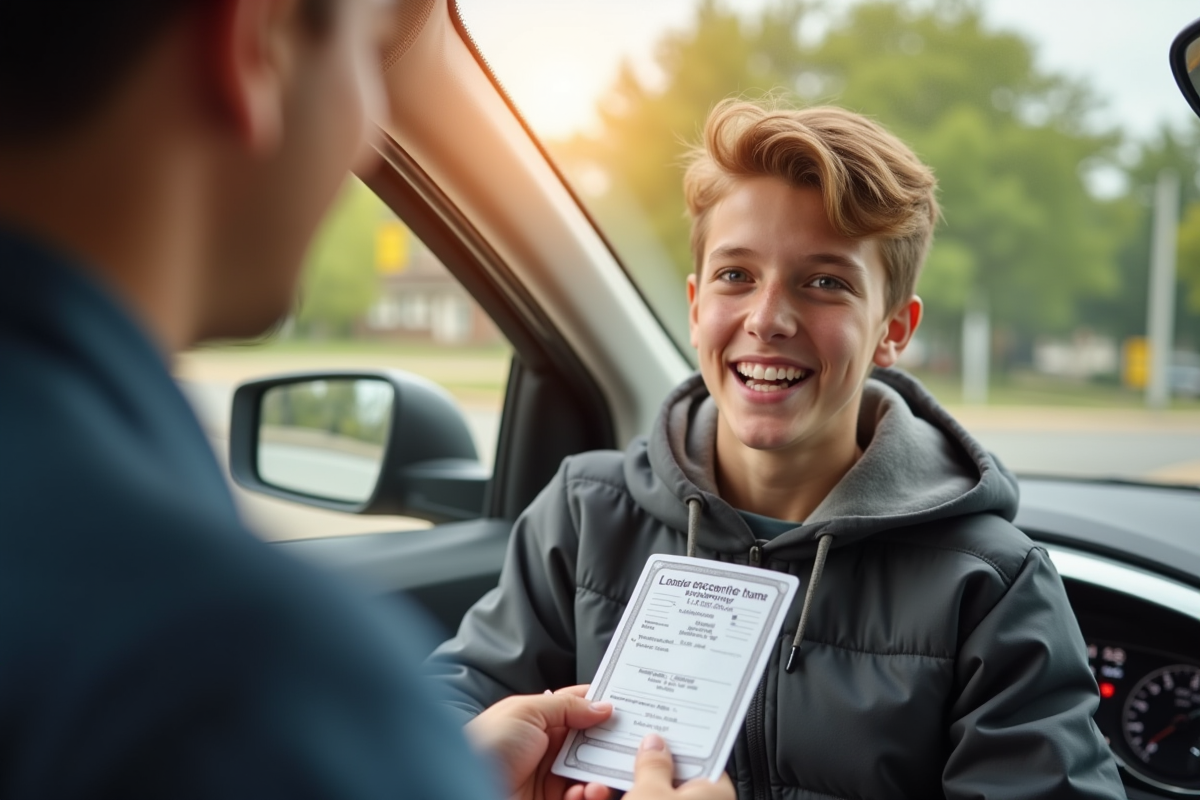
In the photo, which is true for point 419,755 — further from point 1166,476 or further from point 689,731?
point 1166,476

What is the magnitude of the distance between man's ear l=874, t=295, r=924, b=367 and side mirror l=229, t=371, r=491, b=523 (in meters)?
1.28

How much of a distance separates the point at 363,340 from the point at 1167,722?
899 cm

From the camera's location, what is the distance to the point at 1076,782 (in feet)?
5.73

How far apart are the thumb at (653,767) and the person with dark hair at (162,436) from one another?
810 mm

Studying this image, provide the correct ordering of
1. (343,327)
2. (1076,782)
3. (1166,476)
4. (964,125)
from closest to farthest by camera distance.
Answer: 1. (1076,782)
2. (1166,476)
3. (343,327)
4. (964,125)

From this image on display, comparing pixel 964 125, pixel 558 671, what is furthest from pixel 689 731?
pixel 964 125

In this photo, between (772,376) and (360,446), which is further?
(360,446)

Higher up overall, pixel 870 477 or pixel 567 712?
pixel 870 477

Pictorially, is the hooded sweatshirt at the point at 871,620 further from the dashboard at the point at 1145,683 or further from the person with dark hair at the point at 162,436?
the person with dark hair at the point at 162,436

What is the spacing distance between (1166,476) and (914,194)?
52.5 inches

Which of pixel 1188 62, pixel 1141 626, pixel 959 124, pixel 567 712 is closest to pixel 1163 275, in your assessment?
pixel 1141 626

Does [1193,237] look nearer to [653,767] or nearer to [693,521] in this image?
[693,521]

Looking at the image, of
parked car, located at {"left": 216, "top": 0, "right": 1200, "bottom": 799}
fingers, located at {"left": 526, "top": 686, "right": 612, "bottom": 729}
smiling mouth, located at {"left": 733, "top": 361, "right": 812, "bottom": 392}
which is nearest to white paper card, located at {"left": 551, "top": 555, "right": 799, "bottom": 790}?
fingers, located at {"left": 526, "top": 686, "right": 612, "bottom": 729}

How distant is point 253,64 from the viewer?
0.73m
